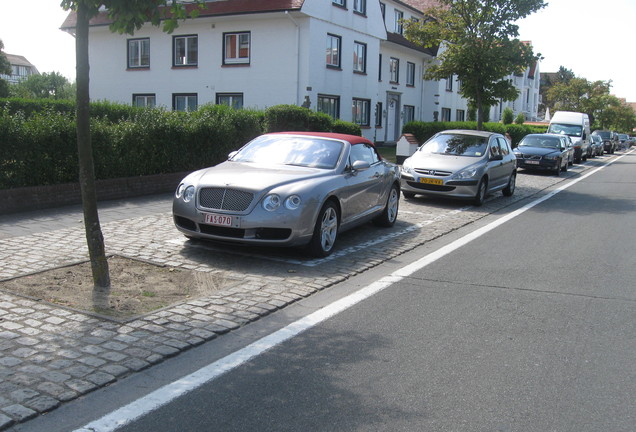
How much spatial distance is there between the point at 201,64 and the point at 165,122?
17936 millimetres

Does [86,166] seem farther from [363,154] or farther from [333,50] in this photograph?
[333,50]

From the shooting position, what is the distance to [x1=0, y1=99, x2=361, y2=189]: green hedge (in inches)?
404

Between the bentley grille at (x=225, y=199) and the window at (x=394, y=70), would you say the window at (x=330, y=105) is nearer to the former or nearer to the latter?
the window at (x=394, y=70)

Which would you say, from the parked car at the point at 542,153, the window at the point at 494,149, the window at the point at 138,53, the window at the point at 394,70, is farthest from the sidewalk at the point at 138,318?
the window at the point at 394,70

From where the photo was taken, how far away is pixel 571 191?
18453 mm

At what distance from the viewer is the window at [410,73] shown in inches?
1578

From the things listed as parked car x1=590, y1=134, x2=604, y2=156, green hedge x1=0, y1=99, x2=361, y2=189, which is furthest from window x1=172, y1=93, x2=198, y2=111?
parked car x1=590, y1=134, x2=604, y2=156

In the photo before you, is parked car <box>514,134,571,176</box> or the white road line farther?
parked car <box>514,134,571,176</box>

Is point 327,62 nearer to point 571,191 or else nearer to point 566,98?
point 571,191

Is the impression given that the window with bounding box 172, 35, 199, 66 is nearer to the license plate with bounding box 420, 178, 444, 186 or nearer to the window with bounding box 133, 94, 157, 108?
the window with bounding box 133, 94, 157, 108

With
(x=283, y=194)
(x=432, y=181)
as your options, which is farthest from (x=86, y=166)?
(x=432, y=181)

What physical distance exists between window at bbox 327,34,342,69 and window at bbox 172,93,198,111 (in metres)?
7.09

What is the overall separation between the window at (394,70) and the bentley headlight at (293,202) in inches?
1248

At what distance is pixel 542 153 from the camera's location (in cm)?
2353
